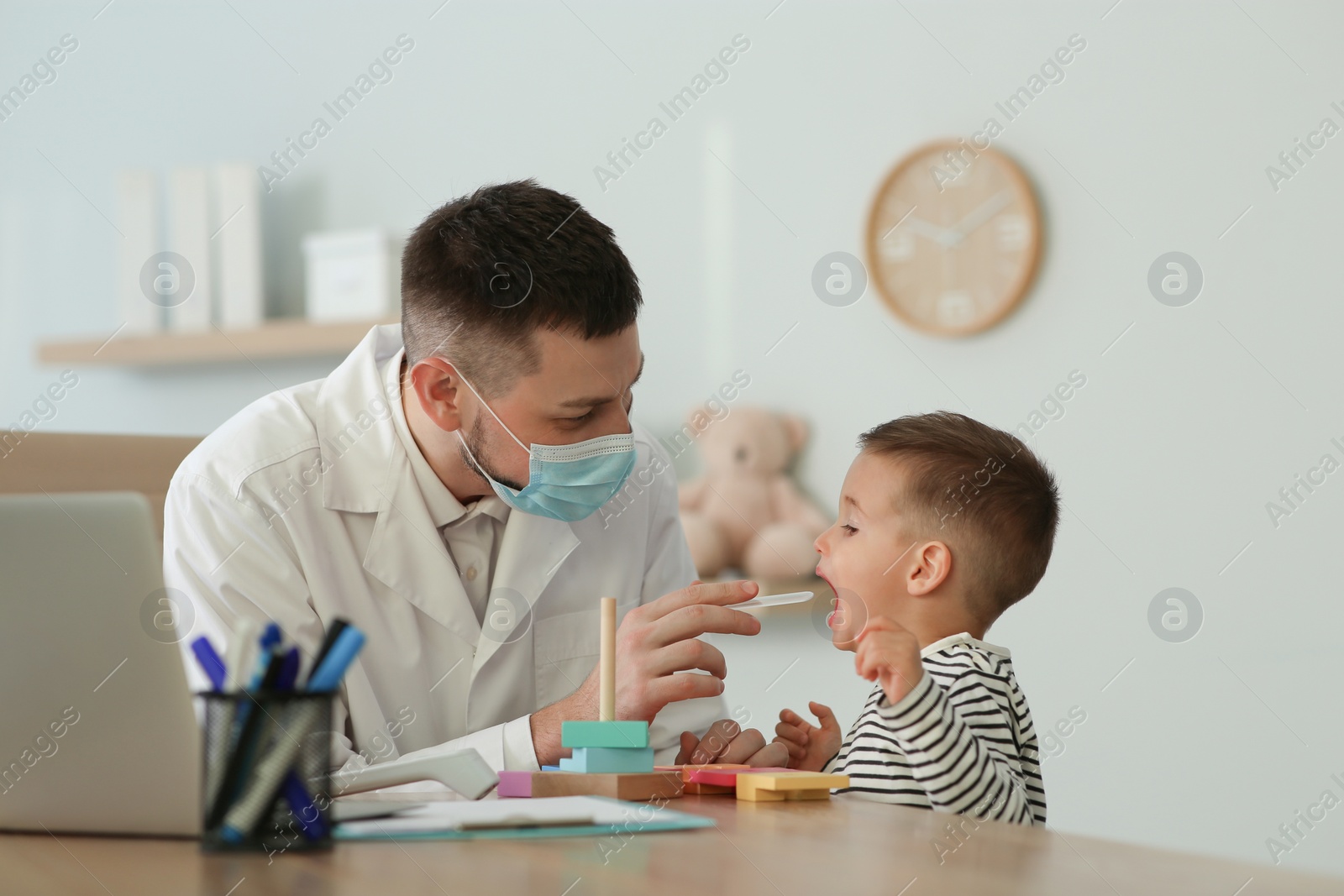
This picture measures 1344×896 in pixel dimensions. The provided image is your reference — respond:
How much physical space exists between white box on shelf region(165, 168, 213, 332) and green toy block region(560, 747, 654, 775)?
2.94 metres

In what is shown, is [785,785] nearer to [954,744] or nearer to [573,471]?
[954,744]

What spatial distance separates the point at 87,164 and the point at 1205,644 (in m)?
3.48

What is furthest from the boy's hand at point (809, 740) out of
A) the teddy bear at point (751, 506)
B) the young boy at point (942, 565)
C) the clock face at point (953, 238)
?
the clock face at point (953, 238)

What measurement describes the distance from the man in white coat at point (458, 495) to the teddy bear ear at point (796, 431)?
4.74ft

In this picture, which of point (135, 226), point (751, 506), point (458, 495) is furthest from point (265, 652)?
point (135, 226)

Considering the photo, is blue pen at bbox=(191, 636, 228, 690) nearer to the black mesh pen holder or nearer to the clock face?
the black mesh pen holder

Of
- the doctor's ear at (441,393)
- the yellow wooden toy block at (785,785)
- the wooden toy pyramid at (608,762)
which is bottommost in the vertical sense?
the yellow wooden toy block at (785,785)

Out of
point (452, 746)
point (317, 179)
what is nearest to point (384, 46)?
point (317, 179)

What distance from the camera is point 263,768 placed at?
0.65m

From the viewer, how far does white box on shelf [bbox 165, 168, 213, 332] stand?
3547 mm

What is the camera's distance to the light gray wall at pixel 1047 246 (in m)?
2.63

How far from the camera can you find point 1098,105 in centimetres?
281

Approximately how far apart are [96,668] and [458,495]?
A: 3.23ft

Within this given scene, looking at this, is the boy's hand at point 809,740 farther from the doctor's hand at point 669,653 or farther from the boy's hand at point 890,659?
the boy's hand at point 890,659
